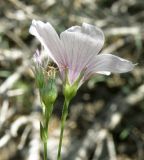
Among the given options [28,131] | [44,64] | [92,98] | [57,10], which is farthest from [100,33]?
[57,10]

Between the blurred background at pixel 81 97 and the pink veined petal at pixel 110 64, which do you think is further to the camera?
the blurred background at pixel 81 97

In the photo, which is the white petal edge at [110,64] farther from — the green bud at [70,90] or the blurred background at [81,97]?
the blurred background at [81,97]

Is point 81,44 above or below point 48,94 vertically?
above

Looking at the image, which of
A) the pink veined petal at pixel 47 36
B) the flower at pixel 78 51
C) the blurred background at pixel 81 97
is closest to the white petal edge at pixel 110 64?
the flower at pixel 78 51

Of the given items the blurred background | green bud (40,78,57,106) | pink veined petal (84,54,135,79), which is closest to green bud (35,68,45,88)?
green bud (40,78,57,106)

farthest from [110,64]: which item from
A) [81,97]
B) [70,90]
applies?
[81,97]

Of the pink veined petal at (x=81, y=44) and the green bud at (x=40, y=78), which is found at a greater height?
the pink veined petal at (x=81, y=44)

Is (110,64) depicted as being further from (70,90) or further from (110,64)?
(70,90)
